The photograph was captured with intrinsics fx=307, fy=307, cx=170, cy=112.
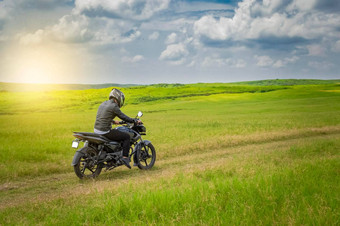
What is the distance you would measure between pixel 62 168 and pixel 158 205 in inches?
271

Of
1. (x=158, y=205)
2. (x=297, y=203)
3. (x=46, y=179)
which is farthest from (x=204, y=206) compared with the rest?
(x=46, y=179)

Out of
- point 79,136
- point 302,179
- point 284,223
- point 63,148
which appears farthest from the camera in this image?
point 63,148

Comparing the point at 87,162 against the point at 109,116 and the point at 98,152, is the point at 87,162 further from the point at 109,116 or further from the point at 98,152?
the point at 109,116

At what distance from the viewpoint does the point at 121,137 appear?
32.5ft

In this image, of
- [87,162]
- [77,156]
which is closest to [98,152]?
[87,162]

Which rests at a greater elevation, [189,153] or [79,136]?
[79,136]

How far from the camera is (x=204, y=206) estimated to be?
17.6 ft

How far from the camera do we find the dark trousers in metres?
9.67

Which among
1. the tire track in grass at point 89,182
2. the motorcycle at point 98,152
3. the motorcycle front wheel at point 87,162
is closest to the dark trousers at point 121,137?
the motorcycle at point 98,152

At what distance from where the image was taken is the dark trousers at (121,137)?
381 inches

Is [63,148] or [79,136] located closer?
[79,136]

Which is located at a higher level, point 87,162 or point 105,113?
point 105,113

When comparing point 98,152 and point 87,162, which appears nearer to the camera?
point 87,162

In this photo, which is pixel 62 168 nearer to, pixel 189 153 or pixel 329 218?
pixel 189 153
